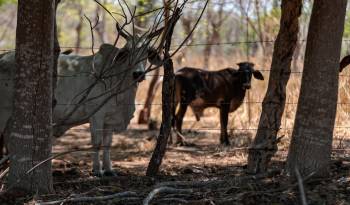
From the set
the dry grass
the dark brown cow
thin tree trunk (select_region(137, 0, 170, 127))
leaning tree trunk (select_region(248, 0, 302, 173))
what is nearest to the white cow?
the dry grass

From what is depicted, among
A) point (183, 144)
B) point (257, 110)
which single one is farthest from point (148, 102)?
→ point (183, 144)

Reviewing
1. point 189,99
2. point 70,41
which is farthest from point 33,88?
point 70,41

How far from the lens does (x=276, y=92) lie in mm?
7117

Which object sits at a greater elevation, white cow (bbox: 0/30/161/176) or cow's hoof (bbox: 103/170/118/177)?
white cow (bbox: 0/30/161/176)

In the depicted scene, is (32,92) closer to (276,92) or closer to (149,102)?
(276,92)

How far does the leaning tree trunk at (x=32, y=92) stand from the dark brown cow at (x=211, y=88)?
619 cm

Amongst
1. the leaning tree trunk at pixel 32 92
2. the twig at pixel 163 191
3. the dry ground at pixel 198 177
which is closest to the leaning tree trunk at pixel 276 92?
the dry ground at pixel 198 177

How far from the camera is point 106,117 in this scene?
8578mm

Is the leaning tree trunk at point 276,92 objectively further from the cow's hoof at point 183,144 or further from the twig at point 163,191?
the cow's hoof at point 183,144

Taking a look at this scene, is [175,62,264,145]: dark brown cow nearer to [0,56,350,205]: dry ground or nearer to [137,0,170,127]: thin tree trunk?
[0,56,350,205]: dry ground

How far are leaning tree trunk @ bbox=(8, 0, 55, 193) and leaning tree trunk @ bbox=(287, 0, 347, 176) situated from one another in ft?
7.69

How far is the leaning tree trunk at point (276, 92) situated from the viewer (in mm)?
6992

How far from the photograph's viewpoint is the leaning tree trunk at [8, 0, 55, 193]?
5.73 metres

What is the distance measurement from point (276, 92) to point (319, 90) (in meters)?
1.04
